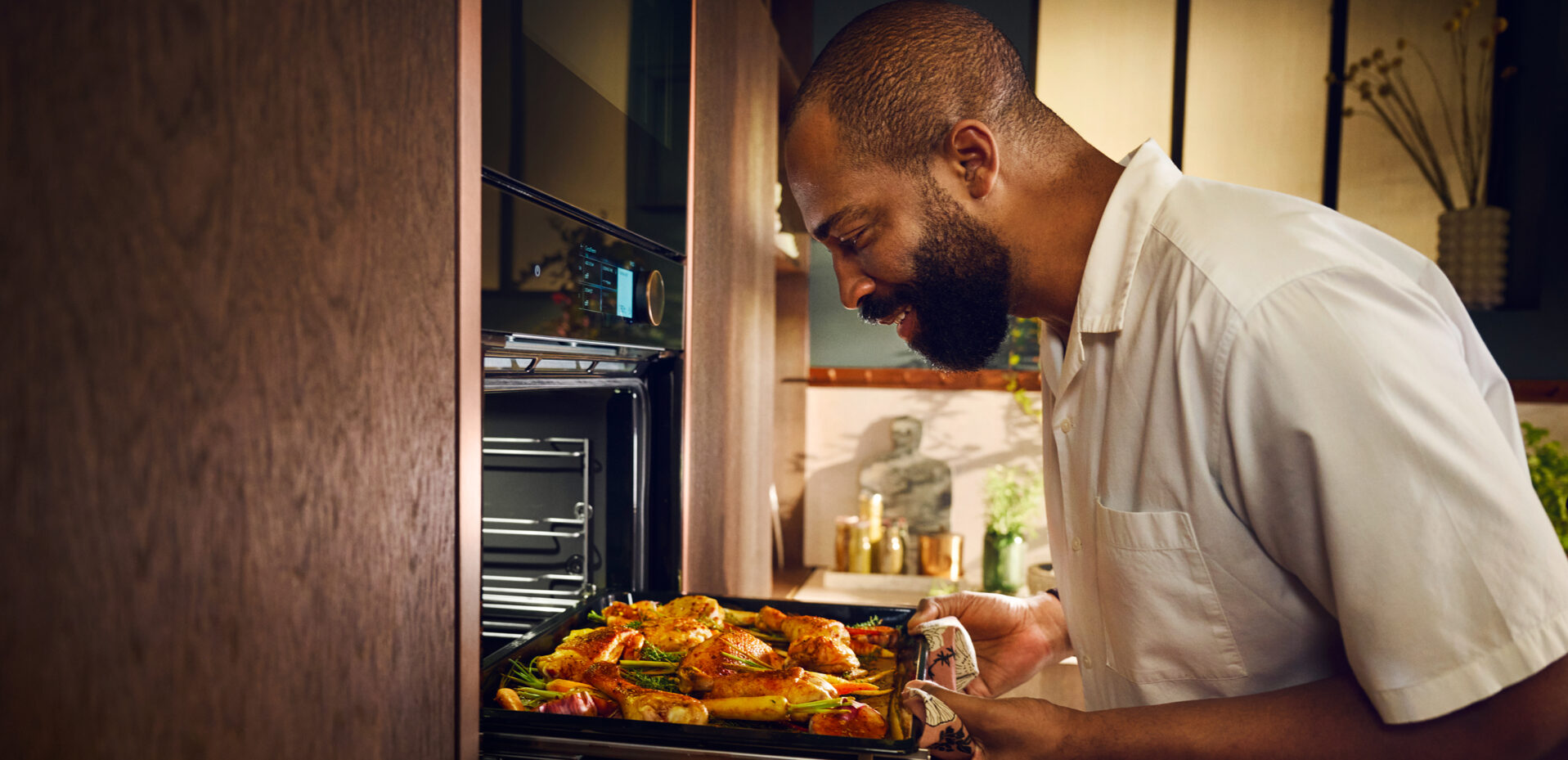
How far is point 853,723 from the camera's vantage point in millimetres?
835

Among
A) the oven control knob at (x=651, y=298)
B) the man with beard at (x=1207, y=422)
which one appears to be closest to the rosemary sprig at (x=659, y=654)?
the man with beard at (x=1207, y=422)

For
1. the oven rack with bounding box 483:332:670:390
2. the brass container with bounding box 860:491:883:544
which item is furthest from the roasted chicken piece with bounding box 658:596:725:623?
the brass container with bounding box 860:491:883:544

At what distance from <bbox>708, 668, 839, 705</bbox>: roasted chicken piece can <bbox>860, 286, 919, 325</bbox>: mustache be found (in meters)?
0.39

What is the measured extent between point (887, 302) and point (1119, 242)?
248 mm

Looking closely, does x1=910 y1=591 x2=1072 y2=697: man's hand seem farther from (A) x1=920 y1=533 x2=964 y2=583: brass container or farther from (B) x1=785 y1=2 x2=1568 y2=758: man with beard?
(A) x1=920 y1=533 x2=964 y2=583: brass container

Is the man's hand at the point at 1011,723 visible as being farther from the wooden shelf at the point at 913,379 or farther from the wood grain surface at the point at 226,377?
the wooden shelf at the point at 913,379

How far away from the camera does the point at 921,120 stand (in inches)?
35.1

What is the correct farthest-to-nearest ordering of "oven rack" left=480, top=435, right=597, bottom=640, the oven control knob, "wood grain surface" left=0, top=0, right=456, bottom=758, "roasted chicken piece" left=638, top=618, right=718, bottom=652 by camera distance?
"oven rack" left=480, top=435, right=597, bottom=640
the oven control knob
"roasted chicken piece" left=638, top=618, right=718, bottom=652
"wood grain surface" left=0, top=0, right=456, bottom=758

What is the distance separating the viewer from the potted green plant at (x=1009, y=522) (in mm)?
2551

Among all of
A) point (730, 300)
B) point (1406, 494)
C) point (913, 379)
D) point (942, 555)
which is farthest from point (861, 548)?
point (1406, 494)

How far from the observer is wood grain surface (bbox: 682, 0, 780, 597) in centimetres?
148

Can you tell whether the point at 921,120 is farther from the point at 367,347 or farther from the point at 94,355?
the point at 94,355

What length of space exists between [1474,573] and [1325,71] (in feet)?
9.01

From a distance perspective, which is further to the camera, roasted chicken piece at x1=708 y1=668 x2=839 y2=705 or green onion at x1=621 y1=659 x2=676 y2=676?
green onion at x1=621 y1=659 x2=676 y2=676
